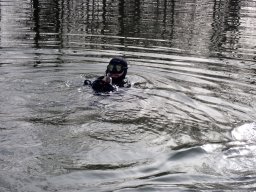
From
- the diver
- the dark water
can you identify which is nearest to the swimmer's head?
the diver

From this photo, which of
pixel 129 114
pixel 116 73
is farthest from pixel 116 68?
pixel 129 114

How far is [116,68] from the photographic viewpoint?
12.1 meters

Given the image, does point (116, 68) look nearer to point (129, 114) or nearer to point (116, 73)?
point (116, 73)

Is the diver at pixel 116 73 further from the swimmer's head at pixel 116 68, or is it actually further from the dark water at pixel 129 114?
the dark water at pixel 129 114

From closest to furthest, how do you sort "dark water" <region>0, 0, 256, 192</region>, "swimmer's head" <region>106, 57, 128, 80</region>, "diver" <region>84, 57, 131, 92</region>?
"dark water" <region>0, 0, 256, 192</region> < "diver" <region>84, 57, 131, 92</region> < "swimmer's head" <region>106, 57, 128, 80</region>

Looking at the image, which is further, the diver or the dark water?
the diver

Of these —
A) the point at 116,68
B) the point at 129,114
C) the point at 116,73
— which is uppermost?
the point at 116,68

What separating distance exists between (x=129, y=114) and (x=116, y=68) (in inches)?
114

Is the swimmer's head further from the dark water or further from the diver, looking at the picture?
the dark water

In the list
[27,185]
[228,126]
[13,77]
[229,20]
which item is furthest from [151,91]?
[229,20]

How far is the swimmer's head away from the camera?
11953 mm

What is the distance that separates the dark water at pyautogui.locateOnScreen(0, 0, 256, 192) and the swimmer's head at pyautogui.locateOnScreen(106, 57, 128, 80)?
58 centimetres

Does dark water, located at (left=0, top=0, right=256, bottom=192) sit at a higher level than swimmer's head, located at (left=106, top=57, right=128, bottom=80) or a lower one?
lower

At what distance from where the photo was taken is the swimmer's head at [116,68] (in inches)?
471
